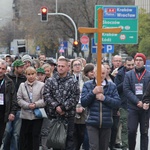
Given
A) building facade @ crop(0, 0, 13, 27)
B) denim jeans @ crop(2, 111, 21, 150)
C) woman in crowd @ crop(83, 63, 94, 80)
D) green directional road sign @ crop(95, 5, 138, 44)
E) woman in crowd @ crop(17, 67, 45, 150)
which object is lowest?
→ denim jeans @ crop(2, 111, 21, 150)

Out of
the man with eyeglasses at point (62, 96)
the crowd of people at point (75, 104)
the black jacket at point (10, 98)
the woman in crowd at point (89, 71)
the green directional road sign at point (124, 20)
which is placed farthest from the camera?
the green directional road sign at point (124, 20)

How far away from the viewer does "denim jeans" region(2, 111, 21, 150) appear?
413 inches

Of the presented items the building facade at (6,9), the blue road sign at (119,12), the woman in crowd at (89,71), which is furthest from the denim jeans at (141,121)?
the building facade at (6,9)

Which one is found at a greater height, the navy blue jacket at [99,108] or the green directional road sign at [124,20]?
the green directional road sign at [124,20]

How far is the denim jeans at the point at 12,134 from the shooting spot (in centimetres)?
1050

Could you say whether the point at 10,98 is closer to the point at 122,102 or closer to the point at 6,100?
the point at 6,100

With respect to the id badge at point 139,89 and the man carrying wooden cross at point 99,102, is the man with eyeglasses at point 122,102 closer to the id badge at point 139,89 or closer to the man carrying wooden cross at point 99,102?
the id badge at point 139,89

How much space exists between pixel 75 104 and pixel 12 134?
6.94 feet

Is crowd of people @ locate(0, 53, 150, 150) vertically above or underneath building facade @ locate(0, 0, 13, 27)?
underneath

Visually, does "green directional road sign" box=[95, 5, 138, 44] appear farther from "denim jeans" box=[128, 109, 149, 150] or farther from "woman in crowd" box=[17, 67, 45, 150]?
"woman in crowd" box=[17, 67, 45, 150]

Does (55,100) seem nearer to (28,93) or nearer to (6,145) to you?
(28,93)

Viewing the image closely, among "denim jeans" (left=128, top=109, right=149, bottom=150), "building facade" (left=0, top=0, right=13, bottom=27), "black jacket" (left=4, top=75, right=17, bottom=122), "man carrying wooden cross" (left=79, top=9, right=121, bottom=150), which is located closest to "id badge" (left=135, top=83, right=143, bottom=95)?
"denim jeans" (left=128, top=109, right=149, bottom=150)

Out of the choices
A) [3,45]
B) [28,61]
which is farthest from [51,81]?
[3,45]

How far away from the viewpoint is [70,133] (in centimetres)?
914
